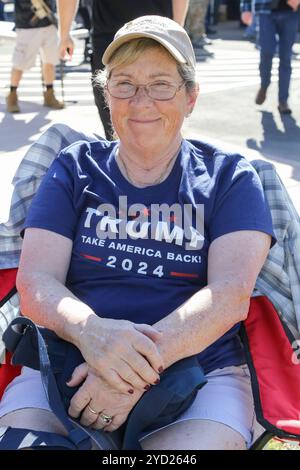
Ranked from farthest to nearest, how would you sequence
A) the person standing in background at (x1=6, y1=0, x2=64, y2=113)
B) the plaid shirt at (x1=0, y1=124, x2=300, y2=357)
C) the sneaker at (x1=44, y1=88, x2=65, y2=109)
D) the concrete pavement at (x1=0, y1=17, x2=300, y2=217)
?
the sneaker at (x1=44, y1=88, x2=65, y2=109) < the person standing in background at (x1=6, y1=0, x2=64, y2=113) < the concrete pavement at (x1=0, y1=17, x2=300, y2=217) < the plaid shirt at (x1=0, y1=124, x2=300, y2=357)

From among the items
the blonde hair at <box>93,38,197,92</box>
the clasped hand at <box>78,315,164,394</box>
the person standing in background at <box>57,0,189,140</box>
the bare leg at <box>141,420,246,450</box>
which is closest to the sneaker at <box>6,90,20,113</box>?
the person standing in background at <box>57,0,189,140</box>

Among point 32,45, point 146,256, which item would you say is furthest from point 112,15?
point 32,45

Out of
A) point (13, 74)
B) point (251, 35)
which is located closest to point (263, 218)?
point (13, 74)

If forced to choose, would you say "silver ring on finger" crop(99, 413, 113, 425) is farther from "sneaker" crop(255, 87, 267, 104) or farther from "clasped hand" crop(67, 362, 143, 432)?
"sneaker" crop(255, 87, 267, 104)

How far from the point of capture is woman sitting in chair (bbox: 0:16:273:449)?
197 cm

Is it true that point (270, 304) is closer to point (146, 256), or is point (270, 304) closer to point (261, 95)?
point (146, 256)

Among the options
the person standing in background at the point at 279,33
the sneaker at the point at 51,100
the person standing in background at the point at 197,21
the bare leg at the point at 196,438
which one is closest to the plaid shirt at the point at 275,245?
the bare leg at the point at 196,438

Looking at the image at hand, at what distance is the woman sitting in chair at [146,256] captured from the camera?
1.97 metres

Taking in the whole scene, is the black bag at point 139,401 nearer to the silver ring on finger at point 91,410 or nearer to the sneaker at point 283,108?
the silver ring on finger at point 91,410

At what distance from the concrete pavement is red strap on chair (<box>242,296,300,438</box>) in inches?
110

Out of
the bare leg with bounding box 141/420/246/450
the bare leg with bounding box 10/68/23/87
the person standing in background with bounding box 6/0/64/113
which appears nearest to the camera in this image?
the bare leg with bounding box 141/420/246/450

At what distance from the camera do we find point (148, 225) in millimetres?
2277

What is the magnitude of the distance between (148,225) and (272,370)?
0.59 m

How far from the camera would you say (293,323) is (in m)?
2.36
